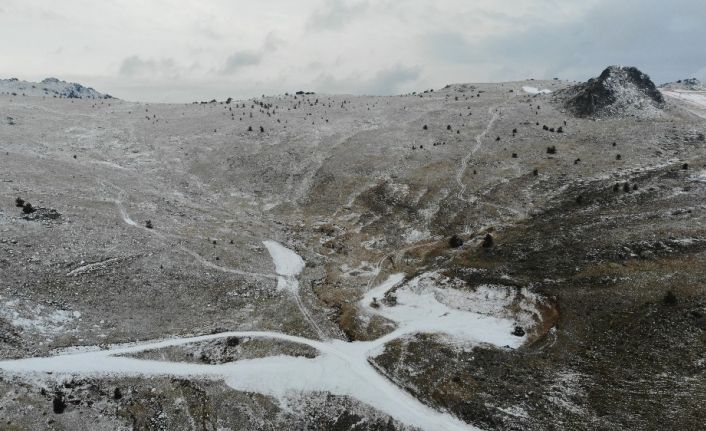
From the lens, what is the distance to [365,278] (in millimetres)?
58656

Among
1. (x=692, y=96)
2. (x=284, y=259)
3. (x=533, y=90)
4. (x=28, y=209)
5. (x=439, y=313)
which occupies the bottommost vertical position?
(x=439, y=313)

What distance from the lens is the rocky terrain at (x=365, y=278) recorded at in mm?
35969

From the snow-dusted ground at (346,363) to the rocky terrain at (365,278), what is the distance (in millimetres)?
205

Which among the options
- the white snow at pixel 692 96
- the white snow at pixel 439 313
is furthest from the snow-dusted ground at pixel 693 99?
the white snow at pixel 439 313

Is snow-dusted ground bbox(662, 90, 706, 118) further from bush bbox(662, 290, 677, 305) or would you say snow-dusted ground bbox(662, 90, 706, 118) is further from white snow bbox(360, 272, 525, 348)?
white snow bbox(360, 272, 525, 348)

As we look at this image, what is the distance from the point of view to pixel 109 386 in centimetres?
3719

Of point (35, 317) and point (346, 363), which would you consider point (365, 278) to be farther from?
point (35, 317)

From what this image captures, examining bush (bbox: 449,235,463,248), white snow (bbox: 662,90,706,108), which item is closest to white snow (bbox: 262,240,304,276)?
bush (bbox: 449,235,463,248)

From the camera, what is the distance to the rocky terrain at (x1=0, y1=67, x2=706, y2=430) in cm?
3597

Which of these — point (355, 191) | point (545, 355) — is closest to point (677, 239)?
point (545, 355)

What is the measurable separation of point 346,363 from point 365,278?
1753 centimetres

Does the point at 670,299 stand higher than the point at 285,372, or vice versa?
the point at 670,299

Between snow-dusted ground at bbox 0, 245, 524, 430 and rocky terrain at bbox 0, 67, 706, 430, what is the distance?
21cm

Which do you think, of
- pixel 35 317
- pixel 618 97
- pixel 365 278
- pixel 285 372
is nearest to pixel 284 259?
pixel 365 278
